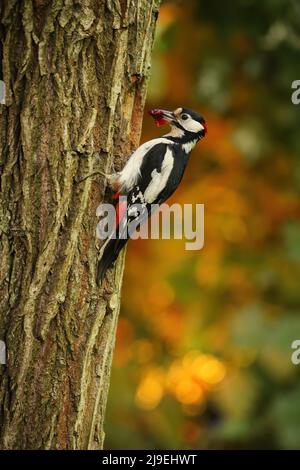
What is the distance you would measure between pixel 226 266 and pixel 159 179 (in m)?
3.17

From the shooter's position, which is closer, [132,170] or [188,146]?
[132,170]

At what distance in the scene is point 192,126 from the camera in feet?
13.1

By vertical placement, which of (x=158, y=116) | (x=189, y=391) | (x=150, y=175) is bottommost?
(x=150, y=175)

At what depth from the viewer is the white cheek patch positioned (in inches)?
156

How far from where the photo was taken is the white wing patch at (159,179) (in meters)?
3.61

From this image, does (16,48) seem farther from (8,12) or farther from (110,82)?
(110,82)

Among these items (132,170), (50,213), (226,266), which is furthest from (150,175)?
(226,266)

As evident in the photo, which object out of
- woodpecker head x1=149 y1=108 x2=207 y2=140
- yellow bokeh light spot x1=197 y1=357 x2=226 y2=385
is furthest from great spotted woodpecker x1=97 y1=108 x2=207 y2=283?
yellow bokeh light spot x1=197 y1=357 x2=226 y2=385

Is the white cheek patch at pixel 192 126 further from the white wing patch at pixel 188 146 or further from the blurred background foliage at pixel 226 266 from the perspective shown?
the blurred background foliage at pixel 226 266

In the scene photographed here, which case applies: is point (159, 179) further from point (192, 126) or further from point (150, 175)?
point (192, 126)

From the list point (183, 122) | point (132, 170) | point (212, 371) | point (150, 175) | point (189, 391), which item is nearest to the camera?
point (132, 170)

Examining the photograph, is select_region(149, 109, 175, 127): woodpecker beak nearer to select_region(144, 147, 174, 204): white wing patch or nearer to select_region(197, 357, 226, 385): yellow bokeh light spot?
select_region(144, 147, 174, 204): white wing patch

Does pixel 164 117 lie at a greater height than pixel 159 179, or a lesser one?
greater

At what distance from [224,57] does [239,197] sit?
1.28 m
